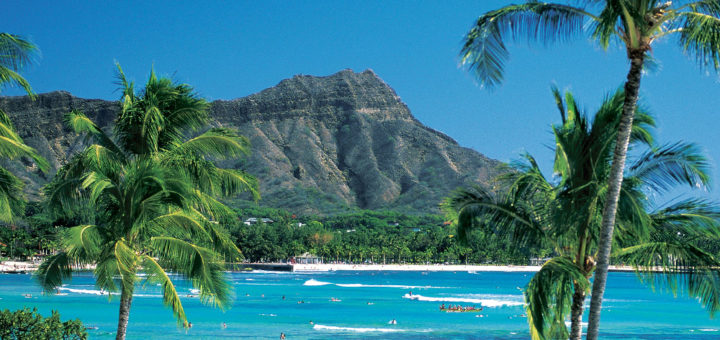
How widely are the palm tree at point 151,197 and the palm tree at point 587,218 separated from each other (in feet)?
13.1

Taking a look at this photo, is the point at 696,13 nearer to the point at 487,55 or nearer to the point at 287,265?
the point at 487,55

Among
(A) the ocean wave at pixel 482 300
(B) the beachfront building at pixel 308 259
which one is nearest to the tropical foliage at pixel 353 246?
(B) the beachfront building at pixel 308 259

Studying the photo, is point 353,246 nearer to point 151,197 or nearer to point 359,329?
point 359,329

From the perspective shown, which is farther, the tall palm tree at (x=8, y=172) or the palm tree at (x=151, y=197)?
the palm tree at (x=151, y=197)

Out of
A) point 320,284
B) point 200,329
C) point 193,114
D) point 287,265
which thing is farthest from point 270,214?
point 193,114

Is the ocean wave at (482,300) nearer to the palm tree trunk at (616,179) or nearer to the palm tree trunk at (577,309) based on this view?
the palm tree trunk at (577,309)

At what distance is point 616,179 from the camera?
852 centimetres

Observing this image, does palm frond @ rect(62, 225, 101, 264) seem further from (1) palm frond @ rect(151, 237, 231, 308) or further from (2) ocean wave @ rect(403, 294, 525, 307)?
(2) ocean wave @ rect(403, 294, 525, 307)

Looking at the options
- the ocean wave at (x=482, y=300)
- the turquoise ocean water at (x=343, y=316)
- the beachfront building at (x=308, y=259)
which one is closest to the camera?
the turquoise ocean water at (x=343, y=316)

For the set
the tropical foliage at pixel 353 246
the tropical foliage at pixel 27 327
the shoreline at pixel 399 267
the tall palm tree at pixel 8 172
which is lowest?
the tropical foliage at pixel 27 327

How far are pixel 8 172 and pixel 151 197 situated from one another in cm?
229

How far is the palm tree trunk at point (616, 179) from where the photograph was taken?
335 inches

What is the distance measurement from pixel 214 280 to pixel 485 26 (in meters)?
5.49

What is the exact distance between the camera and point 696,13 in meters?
8.28
